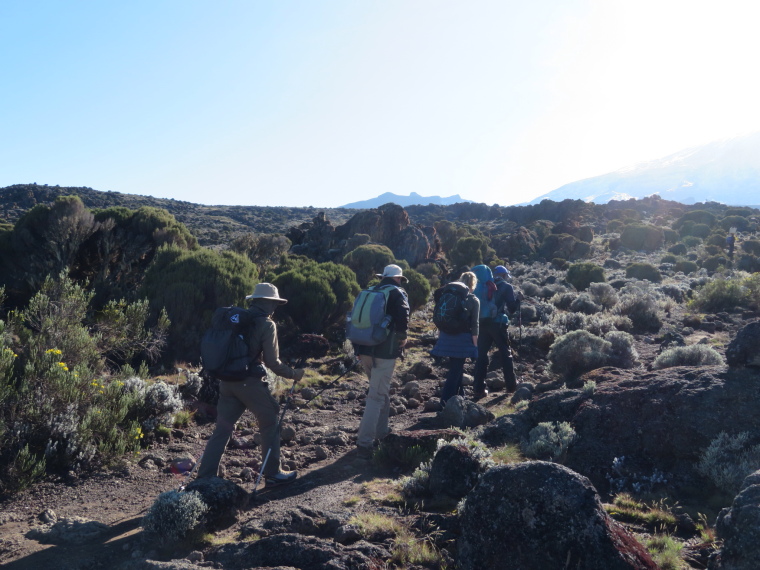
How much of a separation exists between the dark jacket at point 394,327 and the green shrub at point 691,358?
4186 mm

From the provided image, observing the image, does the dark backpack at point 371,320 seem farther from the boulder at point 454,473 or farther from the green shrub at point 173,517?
the green shrub at point 173,517

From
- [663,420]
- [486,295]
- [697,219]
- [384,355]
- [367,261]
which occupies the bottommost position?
[663,420]

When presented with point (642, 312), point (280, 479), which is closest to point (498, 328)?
point (280, 479)

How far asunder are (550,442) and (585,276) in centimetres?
1809

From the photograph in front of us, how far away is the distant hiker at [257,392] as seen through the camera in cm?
439

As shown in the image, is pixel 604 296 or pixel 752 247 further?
pixel 752 247

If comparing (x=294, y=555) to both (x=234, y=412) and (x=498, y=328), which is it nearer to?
(x=234, y=412)

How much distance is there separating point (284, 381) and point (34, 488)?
171 inches

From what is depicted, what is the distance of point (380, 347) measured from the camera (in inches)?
213

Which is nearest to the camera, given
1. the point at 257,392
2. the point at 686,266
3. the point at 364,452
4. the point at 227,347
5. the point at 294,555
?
the point at 294,555

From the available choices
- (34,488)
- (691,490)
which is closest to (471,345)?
(691,490)

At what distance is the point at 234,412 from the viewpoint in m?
4.55

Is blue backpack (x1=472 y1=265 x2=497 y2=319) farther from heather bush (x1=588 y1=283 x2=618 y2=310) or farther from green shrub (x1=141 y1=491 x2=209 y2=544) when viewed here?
heather bush (x1=588 y1=283 x2=618 y2=310)

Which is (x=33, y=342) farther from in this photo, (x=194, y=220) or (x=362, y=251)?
(x=194, y=220)
